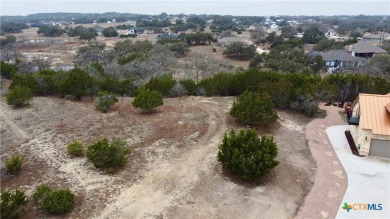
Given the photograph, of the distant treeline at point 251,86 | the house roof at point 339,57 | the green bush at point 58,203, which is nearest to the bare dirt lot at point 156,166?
the green bush at point 58,203

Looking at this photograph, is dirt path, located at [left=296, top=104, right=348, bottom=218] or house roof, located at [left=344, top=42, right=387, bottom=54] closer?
dirt path, located at [left=296, top=104, right=348, bottom=218]

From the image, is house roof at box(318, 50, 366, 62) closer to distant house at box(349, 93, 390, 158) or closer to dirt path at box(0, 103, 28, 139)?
distant house at box(349, 93, 390, 158)

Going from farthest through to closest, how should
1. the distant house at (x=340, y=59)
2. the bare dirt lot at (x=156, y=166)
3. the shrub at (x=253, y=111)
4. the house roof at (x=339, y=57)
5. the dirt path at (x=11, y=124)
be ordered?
the house roof at (x=339, y=57)
the distant house at (x=340, y=59)
the shrub at (x=253, y=111)
the dirt path at (x=11, y=124)
the bare dirt lot at (x=156, y=166)

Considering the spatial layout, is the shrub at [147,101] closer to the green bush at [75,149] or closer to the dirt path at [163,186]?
the dirt path at [163,186]

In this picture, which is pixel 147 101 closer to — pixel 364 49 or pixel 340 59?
pixel 340 59

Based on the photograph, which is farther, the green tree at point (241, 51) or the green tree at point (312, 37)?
the green tree at point (312, 37)

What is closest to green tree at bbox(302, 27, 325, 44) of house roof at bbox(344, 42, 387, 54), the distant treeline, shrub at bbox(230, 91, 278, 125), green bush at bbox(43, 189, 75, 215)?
house roof at bbox(344, 42, 387, 54)

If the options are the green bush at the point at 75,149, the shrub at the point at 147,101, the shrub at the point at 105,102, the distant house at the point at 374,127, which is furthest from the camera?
the shrub at the point at 105,102
